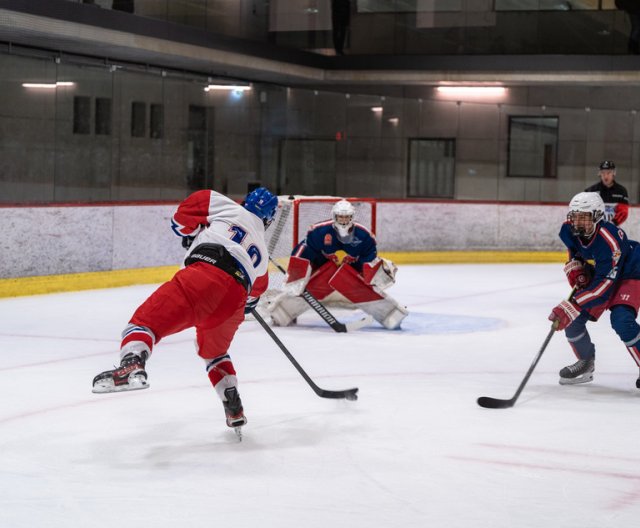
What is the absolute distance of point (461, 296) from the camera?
926cm

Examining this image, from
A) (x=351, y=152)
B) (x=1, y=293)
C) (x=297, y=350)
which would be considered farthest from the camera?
(x=351, y=152)

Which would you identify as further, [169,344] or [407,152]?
[407,152]

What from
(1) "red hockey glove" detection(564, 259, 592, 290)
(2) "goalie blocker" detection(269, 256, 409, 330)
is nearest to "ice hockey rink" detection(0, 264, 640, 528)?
(2) "goalie blocker" detection(269, 256, 409, 330)

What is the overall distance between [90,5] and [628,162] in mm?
7118

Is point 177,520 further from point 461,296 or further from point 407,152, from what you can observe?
point 407,152

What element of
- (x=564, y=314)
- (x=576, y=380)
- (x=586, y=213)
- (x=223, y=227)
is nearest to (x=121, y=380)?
(x=223, y=227)

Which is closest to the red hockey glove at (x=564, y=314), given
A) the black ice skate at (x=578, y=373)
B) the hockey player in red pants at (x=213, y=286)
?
the black ice skate at (x=578, y=373)

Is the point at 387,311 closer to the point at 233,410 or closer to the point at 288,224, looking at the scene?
the point at 288,224

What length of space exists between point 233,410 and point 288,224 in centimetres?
482

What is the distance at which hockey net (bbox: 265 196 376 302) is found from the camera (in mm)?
8195

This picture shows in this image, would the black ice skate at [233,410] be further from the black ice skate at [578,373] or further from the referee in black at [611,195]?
the referee in black at [611,195]

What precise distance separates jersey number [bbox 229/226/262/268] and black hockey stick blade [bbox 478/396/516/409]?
4.38ft

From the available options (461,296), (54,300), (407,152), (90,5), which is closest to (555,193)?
(407,152)

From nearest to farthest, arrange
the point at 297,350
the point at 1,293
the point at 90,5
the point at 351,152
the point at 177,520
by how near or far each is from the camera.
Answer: the point at 177,520 < the point at 297,350 < the point at 1,293 < the point at 90,5 < the point at 351,152
